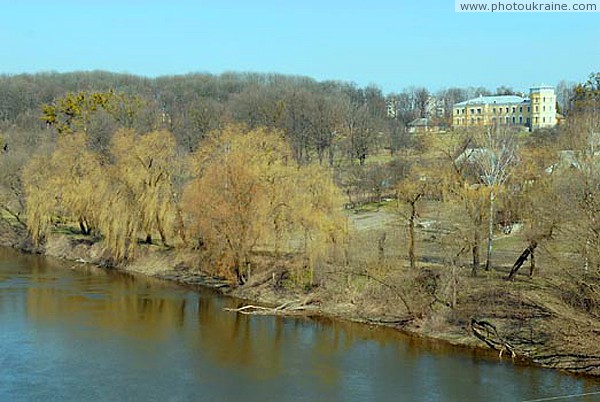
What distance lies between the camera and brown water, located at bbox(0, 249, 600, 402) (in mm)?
15352

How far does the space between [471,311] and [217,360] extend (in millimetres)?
7282

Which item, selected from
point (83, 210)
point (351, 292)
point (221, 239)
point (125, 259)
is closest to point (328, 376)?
point (351, 292)

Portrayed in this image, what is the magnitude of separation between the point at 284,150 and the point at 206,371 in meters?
12.1

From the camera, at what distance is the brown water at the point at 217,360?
15.4 m

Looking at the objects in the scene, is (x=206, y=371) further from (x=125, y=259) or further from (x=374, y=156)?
(x=374, y=156)

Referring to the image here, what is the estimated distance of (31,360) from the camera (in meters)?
17.2

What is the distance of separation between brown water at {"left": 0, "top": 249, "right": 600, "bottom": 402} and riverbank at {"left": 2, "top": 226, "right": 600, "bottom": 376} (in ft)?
2.21

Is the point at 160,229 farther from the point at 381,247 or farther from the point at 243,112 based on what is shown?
the point at 243,112

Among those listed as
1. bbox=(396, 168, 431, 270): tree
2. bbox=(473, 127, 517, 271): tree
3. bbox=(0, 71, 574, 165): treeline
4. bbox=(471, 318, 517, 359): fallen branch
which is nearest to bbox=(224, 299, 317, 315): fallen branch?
bbox=(396, 168, 431, 270): tree

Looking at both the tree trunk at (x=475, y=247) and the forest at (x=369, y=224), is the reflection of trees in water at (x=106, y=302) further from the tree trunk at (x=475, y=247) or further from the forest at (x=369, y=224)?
the tree trunk at (x=475, y=247)

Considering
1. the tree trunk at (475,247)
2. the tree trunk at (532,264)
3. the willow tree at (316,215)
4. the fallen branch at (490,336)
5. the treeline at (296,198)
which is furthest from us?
the willow tree at (316,215)

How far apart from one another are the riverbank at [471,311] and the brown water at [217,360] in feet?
2.21

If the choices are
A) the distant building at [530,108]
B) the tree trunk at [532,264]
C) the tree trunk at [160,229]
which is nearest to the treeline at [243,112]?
the distant building at [530,108]

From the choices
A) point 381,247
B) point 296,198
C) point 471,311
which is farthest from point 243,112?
point 471,311
